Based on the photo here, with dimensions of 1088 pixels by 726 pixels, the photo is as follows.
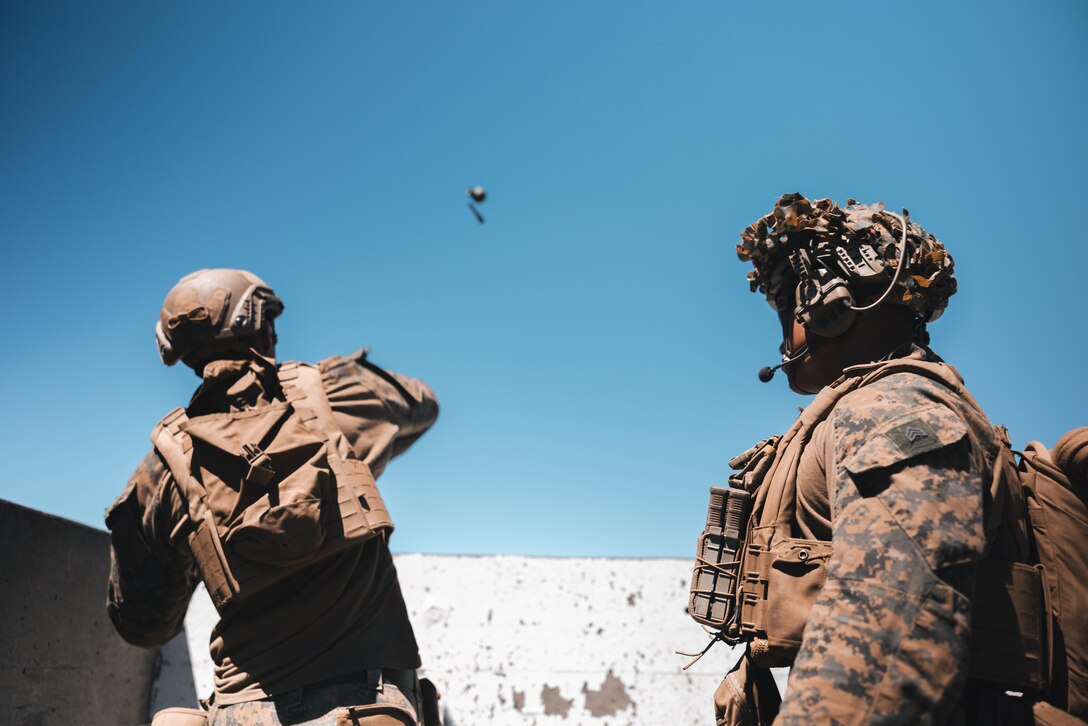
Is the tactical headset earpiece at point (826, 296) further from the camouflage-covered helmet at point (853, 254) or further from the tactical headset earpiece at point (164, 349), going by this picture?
the tactical headset earpiece at point (164, 349)

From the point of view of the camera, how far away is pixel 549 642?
5.36m

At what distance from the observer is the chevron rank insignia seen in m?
2.06

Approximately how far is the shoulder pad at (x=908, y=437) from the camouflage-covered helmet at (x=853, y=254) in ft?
1.79

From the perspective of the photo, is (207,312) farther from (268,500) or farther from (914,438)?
(914,438)

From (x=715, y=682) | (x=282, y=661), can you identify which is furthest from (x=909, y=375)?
(x=715, y=682)

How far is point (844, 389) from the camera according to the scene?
2.44 meters

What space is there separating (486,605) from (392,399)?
1620 millimetres

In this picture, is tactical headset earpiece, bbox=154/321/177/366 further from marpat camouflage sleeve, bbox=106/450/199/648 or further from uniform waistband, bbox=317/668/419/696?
uniform waistband, bbox=317/668/419/696

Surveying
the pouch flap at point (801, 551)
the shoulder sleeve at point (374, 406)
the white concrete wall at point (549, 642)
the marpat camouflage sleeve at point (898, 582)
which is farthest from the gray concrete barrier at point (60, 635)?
the marpat camouflage sleeve at point (898, 582)

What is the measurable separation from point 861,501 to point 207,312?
295 cm

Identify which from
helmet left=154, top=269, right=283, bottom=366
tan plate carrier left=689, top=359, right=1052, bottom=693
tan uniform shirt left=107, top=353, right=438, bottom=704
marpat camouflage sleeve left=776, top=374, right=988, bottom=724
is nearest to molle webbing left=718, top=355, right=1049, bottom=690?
tan plate carrier left=689, top=359, right=1052, bottom=693

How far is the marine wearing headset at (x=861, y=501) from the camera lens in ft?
6.25

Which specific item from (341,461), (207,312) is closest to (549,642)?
(341,461)

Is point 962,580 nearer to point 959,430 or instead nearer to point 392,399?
point 959,430
